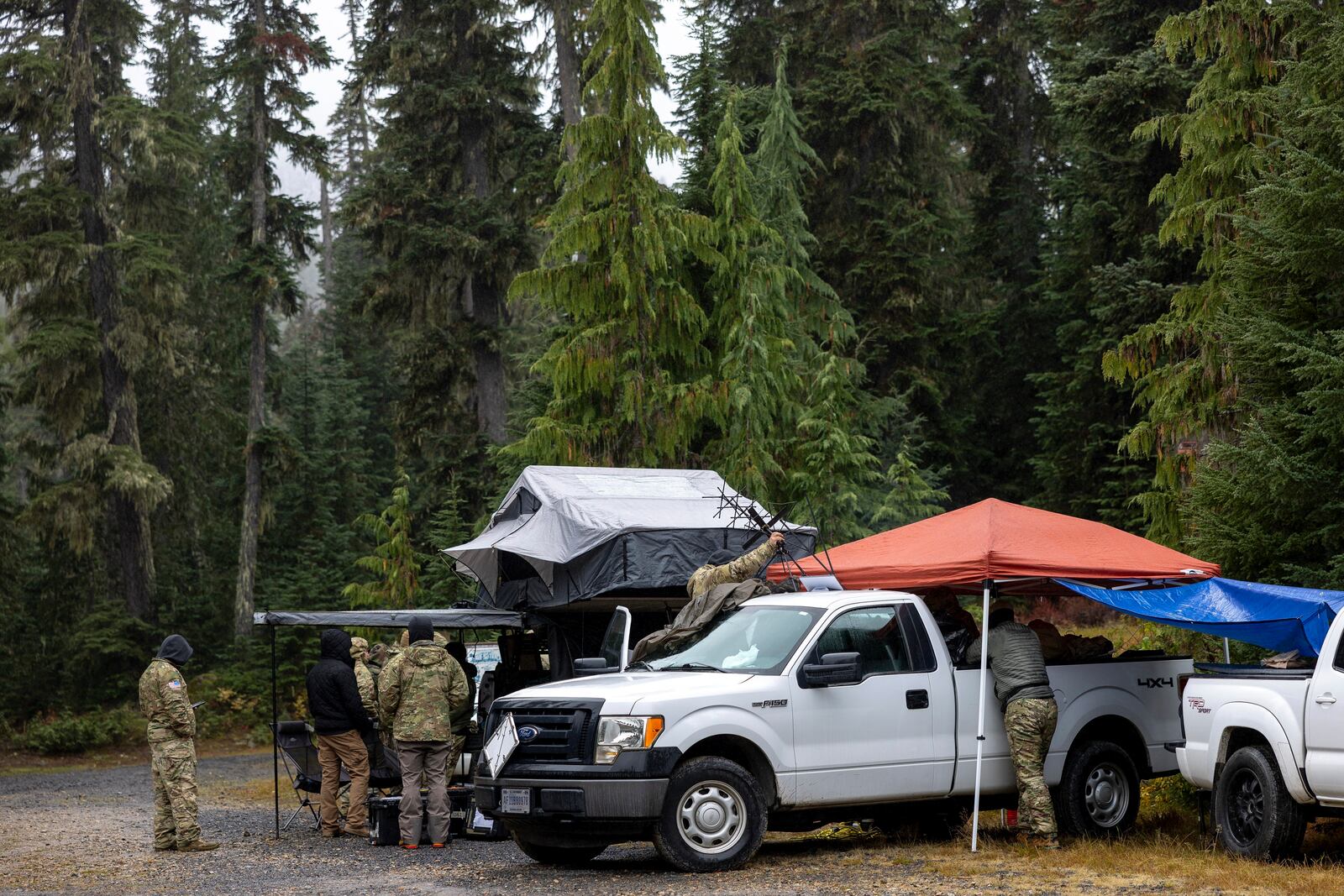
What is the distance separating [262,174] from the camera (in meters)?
35.3

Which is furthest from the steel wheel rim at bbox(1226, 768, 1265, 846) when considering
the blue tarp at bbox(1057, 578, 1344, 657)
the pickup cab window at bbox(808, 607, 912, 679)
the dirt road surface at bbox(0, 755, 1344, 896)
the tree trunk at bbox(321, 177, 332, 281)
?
the tree trunk at bbox(321, 177, 332, 281)

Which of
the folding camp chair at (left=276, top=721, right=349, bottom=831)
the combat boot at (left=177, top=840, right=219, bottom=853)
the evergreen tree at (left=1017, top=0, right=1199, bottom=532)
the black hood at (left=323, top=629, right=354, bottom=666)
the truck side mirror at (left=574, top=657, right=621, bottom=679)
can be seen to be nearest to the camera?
the truck side mirror at (left=574, top=657, right=621, bottom=679)

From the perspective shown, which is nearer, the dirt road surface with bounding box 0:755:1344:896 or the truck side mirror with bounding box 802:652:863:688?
the dirt road surface with bounding box 0:755:1344:896

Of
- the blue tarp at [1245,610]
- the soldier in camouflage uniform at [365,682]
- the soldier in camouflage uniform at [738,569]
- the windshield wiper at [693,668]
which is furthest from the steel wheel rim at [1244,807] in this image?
the soldier in camouflage uniform at [365,682]

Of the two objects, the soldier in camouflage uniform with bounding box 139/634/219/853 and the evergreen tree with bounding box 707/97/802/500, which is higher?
the evergreen tree with bounding box 707/97/802/500

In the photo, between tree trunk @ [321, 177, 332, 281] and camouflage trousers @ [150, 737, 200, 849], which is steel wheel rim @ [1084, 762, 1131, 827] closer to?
camouflage trousers @ [150, 737, 200, 849]

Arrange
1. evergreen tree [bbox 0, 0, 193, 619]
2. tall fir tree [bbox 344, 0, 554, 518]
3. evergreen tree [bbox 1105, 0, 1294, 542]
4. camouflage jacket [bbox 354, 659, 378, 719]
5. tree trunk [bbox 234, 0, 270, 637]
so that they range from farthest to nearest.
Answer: tree trunk [bbox 234, 0, 270, 637] < tall fir tree [bbox 344, 0, 554, 518] < evergreen tree [bbox 0, 0, 193, 619] < evergreen tree [bbox 1105, 0, 1294, 542] < camouflage jacket [bbox 354, 659, 378, 719]

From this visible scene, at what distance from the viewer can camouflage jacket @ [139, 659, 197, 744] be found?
41.0 feet

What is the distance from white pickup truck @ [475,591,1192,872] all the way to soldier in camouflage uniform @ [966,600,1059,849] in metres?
0.25

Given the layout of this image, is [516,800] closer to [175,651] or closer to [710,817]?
[710,817]

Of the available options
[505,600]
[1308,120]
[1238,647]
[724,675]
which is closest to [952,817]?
[724,675]

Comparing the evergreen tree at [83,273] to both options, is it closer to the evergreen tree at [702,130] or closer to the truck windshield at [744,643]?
the evergreen tree at [702,130]

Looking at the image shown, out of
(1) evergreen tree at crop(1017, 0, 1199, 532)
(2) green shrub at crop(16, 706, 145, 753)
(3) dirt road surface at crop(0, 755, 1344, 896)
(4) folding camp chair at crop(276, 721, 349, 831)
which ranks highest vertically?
(1) evergreen tree at crop(1017, 0, 1199, 532)

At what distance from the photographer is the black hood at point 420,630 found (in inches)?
498
